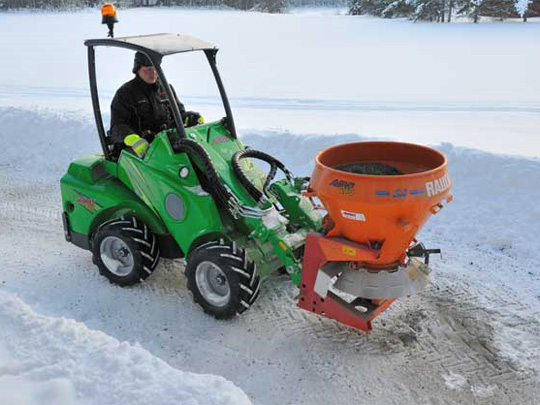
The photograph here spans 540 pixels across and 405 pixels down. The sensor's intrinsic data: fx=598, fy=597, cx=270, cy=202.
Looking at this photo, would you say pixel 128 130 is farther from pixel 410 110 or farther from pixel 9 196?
pixel 410 110

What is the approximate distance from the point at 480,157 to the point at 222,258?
358 centimetres

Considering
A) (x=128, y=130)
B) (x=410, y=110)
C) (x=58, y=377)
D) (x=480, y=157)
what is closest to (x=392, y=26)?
(x=410, y=110)

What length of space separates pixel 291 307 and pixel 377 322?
67 cm

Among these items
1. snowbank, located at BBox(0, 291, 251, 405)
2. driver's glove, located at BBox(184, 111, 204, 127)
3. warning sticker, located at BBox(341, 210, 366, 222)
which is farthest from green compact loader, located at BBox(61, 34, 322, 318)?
snowbank, located at BBox(0, 291, 251, 405)

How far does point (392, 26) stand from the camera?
83.4 feet

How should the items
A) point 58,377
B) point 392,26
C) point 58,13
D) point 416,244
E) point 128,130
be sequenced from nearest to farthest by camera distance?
1. point 58,377
2. point 416,244
3. point 128,130
4. point 392,26
5. point 58,13

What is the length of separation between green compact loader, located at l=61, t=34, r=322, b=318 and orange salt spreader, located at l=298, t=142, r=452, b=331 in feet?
1.07

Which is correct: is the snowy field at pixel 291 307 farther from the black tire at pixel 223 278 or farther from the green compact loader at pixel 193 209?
the green compact loader at pixel 193 209

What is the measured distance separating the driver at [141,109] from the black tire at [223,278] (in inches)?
41.0

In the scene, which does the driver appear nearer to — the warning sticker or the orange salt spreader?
the orange salt spreader

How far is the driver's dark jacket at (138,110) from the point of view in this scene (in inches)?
197

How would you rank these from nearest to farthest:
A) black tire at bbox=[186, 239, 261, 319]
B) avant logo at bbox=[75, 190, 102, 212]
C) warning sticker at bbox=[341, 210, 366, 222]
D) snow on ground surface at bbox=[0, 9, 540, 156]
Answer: warning sticker at bbox=[341, 210, 366, 222] → black tire at bbox=[186, 239, 261, 319] → avant logo at bbox=[75, 190, 102, 212] → snow on ground surface at bbox=[0, 9, 540, 156]

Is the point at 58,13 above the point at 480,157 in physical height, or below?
above

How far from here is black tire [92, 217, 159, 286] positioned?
4811mm
